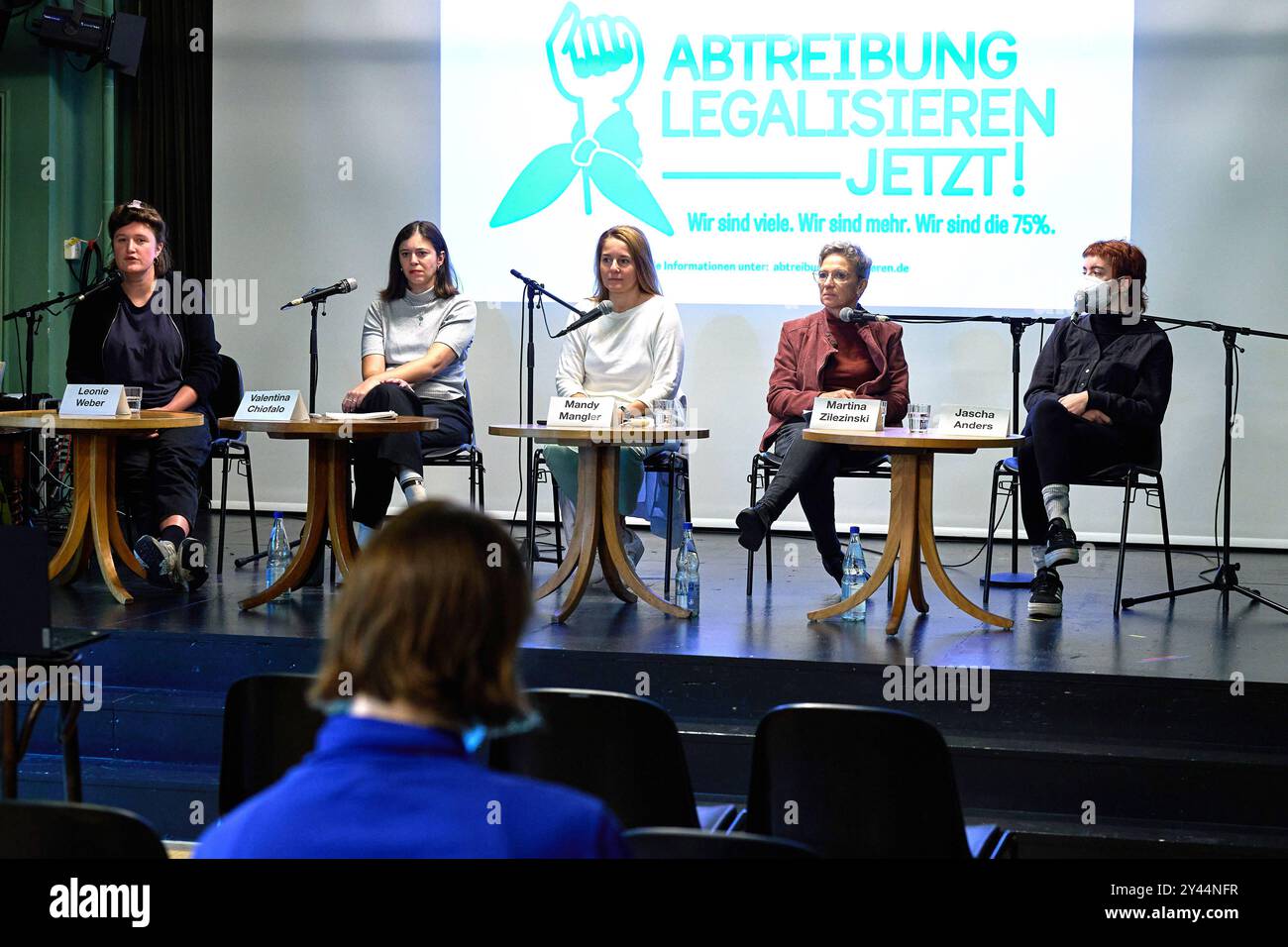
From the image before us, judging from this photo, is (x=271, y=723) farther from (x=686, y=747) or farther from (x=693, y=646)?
(x=693, y=646)

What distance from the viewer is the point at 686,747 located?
10.3 ft

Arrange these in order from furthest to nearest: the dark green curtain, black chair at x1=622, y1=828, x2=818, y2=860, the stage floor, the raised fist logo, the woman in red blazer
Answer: the dark green curtain → the raised fist logo → the woman in red blazer → the stage floor → black chair at x1=622, y1=828, x2=818, y2=860

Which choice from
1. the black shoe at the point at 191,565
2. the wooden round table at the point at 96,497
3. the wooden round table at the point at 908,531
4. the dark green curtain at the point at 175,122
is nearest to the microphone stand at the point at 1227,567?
the wooden round table at the point at 908,531

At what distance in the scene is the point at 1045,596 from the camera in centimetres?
395

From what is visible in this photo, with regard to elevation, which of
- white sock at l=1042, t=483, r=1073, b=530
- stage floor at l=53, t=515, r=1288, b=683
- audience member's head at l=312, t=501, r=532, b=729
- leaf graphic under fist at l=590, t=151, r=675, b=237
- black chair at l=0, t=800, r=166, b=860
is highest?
leaf graphic under fist at l=590, t=151, r=675, b=237

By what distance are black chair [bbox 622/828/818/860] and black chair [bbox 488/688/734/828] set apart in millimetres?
527

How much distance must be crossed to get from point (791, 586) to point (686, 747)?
5.15 feet

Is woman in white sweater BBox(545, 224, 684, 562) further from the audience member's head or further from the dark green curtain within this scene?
the audience member's head

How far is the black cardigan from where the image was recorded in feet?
14.7

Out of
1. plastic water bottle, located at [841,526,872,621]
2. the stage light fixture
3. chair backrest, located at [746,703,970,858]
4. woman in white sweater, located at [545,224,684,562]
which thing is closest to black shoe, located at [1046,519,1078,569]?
plastic water bottle, located at [841,526,872,621]

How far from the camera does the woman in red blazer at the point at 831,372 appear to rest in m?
4.34

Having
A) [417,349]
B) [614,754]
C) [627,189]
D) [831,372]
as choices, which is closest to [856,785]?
[614,754]

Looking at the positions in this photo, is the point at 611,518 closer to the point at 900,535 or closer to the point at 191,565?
the point at 900,535

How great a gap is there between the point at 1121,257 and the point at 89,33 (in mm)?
4842
